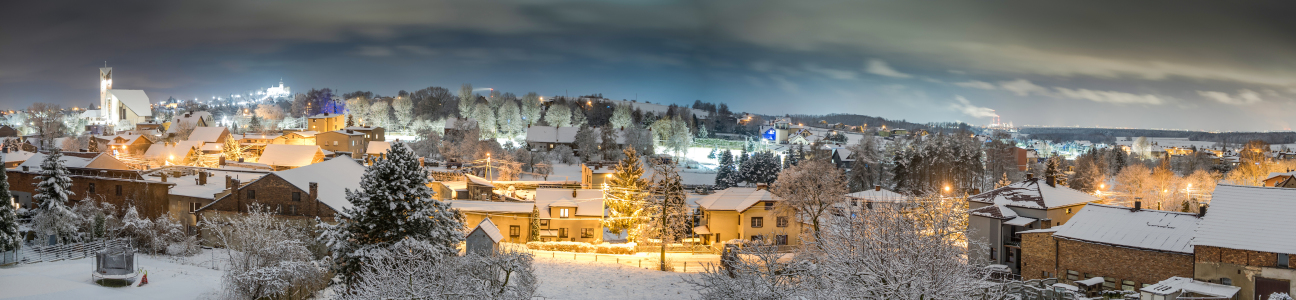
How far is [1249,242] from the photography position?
69.6 ft

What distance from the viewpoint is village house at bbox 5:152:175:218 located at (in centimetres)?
3694

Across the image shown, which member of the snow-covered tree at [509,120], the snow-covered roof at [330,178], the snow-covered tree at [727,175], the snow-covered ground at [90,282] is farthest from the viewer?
the snow-covered tree at [509,120]

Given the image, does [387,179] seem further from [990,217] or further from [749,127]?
[749,127]

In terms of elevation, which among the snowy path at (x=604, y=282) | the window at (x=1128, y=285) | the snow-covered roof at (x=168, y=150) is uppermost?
the snow-covered roof at (x=168, y=150)

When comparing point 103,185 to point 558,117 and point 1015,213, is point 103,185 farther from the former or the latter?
point 558,117

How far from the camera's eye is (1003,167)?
73812 mm

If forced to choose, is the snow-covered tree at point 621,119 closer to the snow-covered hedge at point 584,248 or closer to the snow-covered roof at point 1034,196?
the snow-covered hedge at point 584,248

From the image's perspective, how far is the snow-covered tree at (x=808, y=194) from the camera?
38.0 metres

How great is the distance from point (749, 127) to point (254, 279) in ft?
425

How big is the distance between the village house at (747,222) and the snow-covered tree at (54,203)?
104 ft

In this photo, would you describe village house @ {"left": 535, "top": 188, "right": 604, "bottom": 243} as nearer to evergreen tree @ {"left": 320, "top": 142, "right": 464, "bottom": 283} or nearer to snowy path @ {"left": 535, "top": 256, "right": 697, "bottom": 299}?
snowy path @ {"left": 535, "top": 256, "right": 697, "bottom": 299}

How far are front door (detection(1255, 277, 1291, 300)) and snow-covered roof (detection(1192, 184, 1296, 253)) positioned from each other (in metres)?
0.90

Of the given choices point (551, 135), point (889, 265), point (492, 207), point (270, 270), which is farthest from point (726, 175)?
point (889, 265)

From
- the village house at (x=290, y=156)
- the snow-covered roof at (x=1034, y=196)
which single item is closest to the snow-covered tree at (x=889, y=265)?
the snow-covered roof at (x=1034, y=196)
